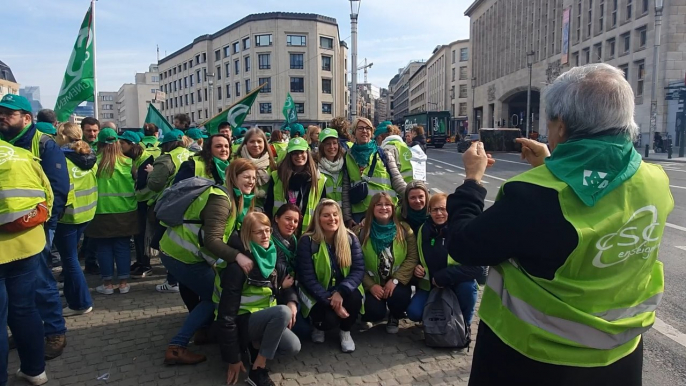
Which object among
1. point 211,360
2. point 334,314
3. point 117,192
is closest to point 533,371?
point 334,314

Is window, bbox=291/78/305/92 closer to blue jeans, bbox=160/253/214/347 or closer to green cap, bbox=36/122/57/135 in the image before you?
green cap, bbox=36/122/57/135

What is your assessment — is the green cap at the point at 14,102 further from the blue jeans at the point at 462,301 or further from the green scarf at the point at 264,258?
the blue jeans at the point at 462,301

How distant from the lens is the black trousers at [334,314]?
426 centimetres

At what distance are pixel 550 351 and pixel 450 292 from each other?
2.75 meters

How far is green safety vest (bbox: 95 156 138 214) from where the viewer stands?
18.2 feet

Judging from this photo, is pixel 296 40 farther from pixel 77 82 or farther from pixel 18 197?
pixel 18 197

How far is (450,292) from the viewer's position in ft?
14.5

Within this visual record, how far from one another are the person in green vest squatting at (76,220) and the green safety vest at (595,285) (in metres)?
4.48

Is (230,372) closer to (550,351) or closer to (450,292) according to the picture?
(450,292)

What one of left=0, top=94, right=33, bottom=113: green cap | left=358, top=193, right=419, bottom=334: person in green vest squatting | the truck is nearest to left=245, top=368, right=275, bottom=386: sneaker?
left=358, top=193, right=419, bottom=334: person in green vest squatting

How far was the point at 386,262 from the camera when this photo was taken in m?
4.64

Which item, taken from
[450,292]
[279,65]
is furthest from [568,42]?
[450,292]

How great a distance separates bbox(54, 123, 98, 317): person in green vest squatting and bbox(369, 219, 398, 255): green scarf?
2.97 metres

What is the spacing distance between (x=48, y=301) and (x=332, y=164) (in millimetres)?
2998
